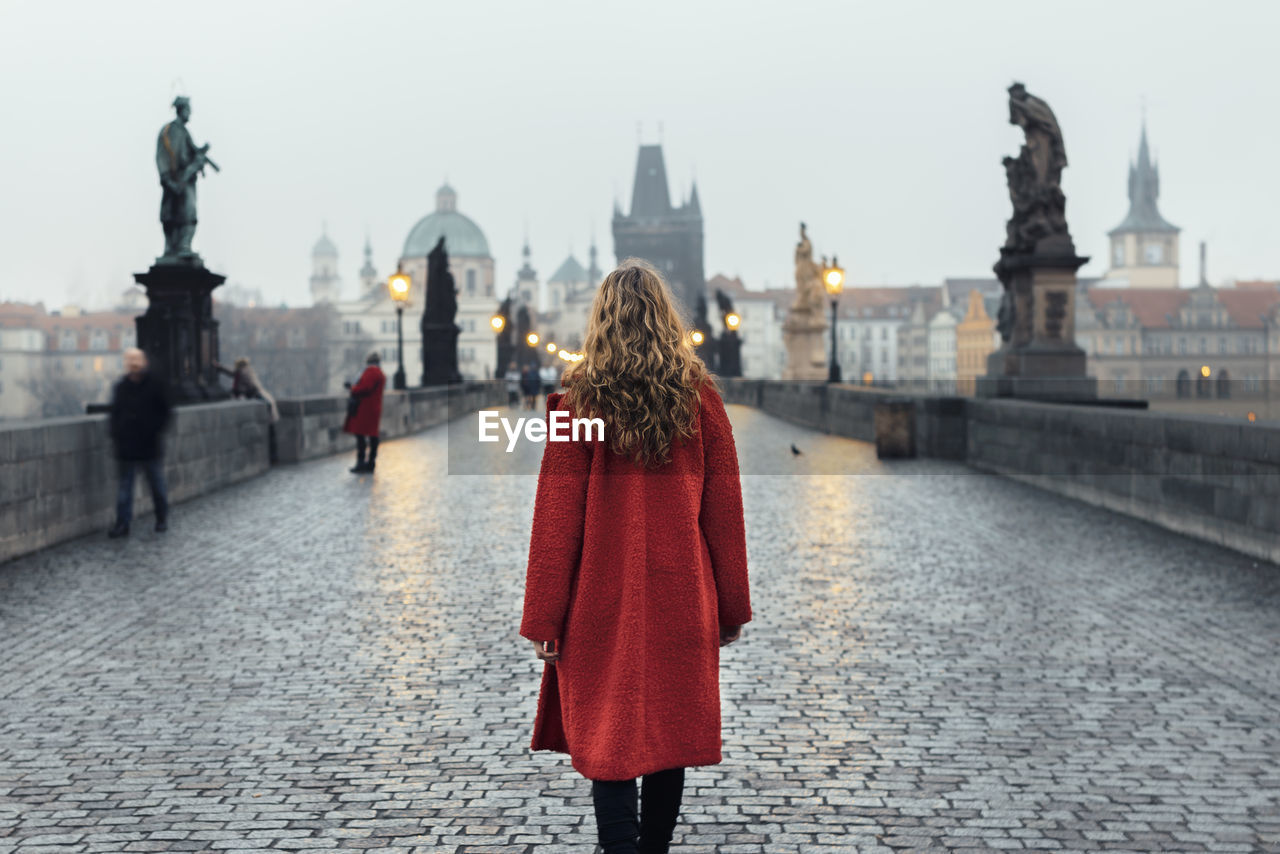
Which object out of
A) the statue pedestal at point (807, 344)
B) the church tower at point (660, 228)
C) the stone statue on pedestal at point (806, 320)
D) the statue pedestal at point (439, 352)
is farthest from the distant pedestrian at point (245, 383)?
the church tower at point (660, 228)

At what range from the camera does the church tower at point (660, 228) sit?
514 ft

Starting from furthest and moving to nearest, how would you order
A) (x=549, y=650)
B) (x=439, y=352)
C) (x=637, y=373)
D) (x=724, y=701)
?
(x=439, y=352)
(x=724, y=701)
(x=549, y=650)
(x=637, y=373)

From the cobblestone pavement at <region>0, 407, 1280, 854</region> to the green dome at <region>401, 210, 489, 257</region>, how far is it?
160533 mm

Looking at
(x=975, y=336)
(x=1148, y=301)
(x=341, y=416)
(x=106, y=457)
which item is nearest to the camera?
(x=106, y=457)

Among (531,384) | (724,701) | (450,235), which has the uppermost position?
(450,235)

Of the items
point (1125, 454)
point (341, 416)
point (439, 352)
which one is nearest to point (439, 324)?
point (439, 352)

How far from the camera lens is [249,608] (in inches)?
324

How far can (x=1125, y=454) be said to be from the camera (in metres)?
13.0

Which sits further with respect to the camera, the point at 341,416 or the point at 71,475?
the point at 341,416

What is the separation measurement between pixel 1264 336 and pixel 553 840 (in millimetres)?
121848

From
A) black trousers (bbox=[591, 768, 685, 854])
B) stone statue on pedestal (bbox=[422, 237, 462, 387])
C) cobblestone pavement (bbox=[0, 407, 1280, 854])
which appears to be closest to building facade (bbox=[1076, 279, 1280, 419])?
stone statue on pedestal (bbox=[422, 237, 462, 387])

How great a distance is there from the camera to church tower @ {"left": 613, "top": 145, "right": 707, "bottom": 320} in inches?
6166

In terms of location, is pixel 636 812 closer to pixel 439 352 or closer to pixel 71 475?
pixel 71 475

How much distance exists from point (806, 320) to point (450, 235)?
132345mm
